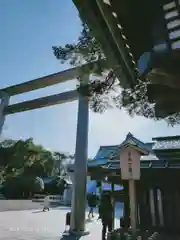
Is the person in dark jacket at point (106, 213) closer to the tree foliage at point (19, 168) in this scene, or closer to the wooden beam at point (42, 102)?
the wooden beam at point (42, 102)

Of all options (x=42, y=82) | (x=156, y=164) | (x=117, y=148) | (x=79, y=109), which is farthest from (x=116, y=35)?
(x=42, y=82)

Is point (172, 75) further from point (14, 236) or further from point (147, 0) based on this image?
point (14, 236)

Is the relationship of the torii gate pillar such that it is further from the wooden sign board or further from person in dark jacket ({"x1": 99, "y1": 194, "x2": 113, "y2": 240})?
the wooden sign board

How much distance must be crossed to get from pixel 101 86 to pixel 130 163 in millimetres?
1859

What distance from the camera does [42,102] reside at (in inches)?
364

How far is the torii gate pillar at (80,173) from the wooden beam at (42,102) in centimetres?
65

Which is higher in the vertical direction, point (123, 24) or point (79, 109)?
point (79, 109)

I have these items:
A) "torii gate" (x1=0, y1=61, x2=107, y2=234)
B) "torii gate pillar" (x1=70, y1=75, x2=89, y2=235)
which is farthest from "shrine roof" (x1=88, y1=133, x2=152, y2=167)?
"torii gate" (x1=0, y1=61, x2=107, y2=234)

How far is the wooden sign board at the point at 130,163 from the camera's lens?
15.3 feet

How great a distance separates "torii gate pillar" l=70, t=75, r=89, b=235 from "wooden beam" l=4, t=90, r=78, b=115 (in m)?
0.65

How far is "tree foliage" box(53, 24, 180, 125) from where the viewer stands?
4.84 m

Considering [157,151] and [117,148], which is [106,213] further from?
[157,151]

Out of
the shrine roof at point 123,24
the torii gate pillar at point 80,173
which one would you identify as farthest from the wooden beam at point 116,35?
the torii gate pillar at point 80,173

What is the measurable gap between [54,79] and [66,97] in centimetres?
87
